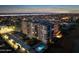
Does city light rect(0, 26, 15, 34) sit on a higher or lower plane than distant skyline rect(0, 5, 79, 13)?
lower

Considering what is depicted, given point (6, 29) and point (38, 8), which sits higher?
point (38, 8)

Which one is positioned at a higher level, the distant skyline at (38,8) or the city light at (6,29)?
the distant skyline at (38,8)

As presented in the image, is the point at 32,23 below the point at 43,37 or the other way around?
the other way around
